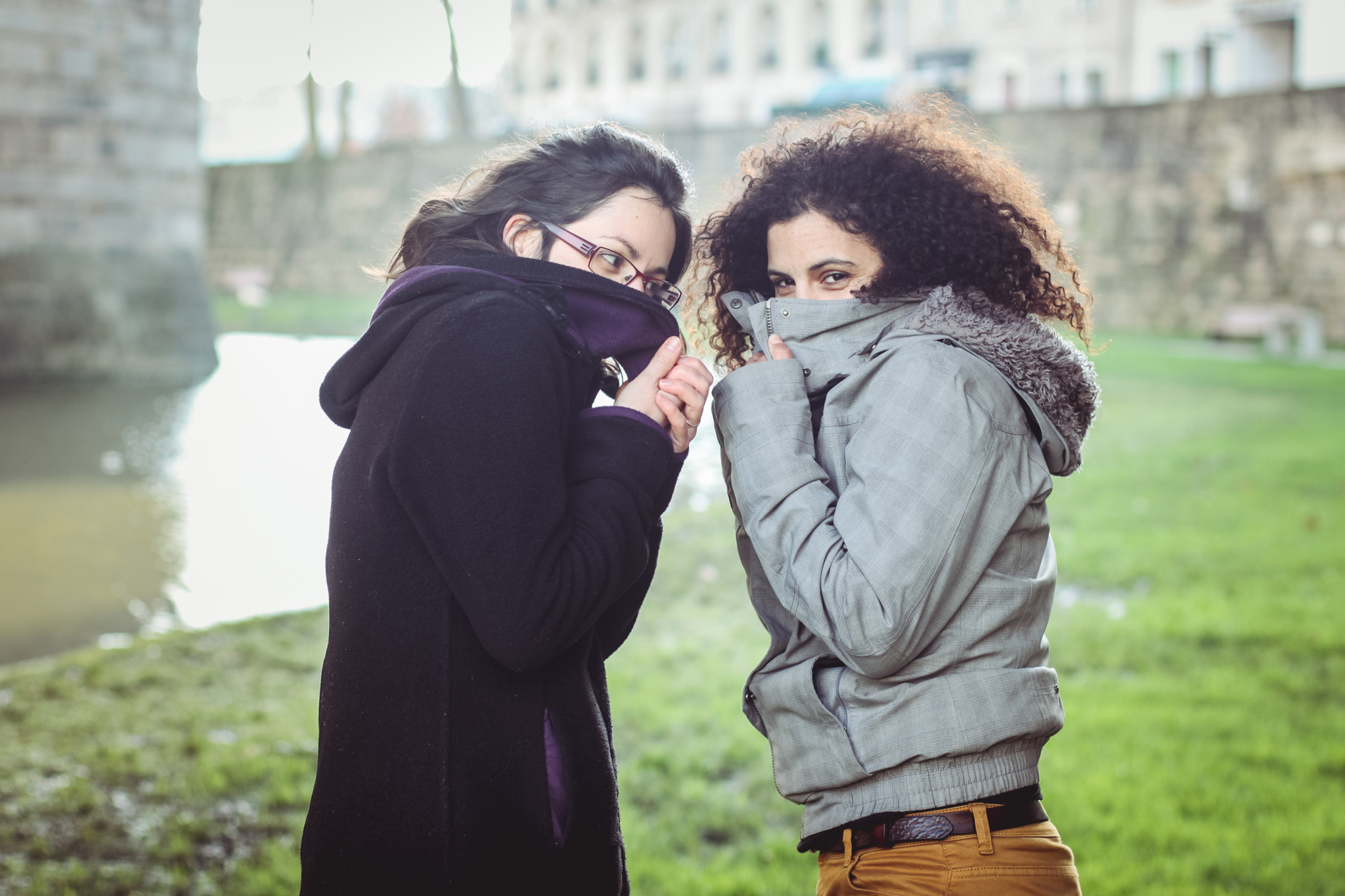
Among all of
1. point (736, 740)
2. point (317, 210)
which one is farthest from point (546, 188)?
point (317, 210)

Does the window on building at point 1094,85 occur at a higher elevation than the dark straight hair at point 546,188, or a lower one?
higher

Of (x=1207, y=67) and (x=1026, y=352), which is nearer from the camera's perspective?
(x=1026, y=352)

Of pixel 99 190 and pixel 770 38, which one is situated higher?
pixel 770 38

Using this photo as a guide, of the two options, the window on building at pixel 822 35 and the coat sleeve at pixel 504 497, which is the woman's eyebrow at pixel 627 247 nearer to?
the coat sleeve at pixel 504 497

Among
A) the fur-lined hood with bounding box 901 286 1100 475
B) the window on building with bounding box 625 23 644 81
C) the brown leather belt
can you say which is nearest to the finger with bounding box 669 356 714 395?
the fur-lined hood with bounding box 901 286 1100 475

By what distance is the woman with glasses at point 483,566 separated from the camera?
5.04 feet

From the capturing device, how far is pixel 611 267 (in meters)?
1.90

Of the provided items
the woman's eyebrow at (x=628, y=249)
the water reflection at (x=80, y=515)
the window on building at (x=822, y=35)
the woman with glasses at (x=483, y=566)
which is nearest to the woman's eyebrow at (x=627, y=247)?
the woman's eyebrow at (x=628, y=249)

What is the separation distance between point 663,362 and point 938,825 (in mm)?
784

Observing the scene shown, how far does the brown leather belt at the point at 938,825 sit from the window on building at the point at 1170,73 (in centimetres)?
3377

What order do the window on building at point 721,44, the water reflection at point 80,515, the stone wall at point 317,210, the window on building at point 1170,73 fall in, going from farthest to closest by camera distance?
the window on building at point 721,44 < the window on building at point 1170,73 < the stone wall at point 317,210 < the water reflection at point 80,515

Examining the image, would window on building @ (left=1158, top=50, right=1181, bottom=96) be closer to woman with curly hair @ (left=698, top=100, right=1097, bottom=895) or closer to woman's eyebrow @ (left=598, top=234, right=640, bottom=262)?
woman with curly hair @ (left=698, top=100, right=1097, bottom=895)

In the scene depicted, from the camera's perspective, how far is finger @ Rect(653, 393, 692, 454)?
1748 millimetres

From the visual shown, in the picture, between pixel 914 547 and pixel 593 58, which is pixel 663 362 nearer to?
pixel 914 547
